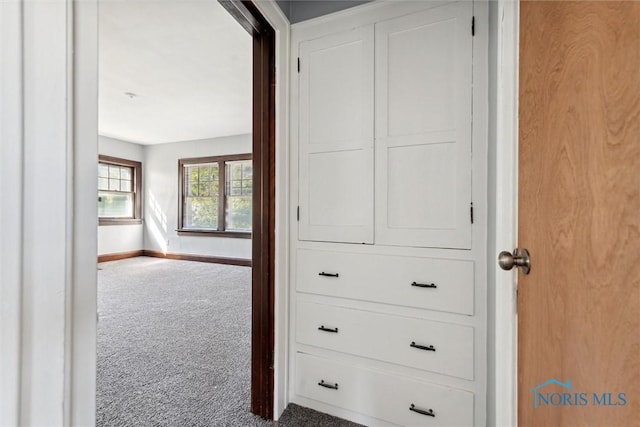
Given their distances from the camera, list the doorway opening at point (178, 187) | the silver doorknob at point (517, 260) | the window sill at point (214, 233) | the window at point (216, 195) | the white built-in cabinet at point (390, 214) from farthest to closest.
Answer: the window at point (216, 195), the window sill at point (214, 233), the doorway opening at point (178, 187), the white built-in cabinet at point (390, 214), the silver doorknob at point (517, 260)

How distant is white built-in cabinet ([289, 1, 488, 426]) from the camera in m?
1.30

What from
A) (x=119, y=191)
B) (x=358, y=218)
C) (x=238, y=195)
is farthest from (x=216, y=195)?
(x=358, y=218)

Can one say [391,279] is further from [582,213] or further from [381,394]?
[582,213]

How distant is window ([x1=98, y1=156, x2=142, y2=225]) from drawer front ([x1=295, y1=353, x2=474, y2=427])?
18.2ft

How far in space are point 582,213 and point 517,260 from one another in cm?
33

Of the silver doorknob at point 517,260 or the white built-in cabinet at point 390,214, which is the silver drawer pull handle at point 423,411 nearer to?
the white built-in cabinet at point 390,214

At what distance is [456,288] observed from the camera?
1.32 metres

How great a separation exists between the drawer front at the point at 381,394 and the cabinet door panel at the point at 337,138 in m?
0.68

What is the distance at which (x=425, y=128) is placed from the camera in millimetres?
1376

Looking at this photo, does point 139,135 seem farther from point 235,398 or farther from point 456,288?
point 456,288

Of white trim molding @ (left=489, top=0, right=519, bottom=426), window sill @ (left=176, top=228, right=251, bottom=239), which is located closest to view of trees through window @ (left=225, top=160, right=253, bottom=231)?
window sill @ (left=176, top=228, right=251, bottom=239)

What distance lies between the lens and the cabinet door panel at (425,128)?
51.8 inches

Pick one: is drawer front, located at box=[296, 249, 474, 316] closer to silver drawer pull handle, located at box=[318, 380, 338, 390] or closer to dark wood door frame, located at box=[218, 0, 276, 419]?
dark wood door frame, located at box=[218, 0, 276, 419]

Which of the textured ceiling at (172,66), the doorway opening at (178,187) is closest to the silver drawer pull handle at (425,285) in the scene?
the textured ceiling at (172,66)
